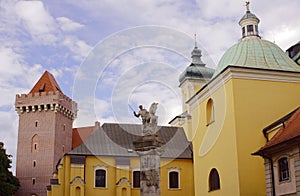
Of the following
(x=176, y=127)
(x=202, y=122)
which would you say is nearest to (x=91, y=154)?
(x=176, y=127)

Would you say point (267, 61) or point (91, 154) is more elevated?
point (267, 61)

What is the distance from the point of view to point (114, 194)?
39469 mm

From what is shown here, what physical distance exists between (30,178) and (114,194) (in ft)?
→ 60.1

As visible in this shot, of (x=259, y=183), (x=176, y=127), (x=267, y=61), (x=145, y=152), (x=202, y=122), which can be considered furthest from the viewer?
(x=176, y=127)

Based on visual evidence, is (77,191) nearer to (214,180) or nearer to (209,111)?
(214,180)

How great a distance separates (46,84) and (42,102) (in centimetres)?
428

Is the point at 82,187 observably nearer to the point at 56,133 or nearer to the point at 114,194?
the point at 114,194

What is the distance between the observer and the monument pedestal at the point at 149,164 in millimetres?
19094

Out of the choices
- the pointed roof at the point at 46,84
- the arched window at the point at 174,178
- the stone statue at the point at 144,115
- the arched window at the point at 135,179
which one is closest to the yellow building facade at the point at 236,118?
the arched window at the point at 135,179

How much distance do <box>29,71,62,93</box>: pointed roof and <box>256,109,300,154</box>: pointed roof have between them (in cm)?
4038

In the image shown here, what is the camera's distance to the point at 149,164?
64.1 ft

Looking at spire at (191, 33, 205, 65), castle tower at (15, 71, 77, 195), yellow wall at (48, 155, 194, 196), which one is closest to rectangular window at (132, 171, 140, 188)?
yellow wall at (48, 155, 194, 196)

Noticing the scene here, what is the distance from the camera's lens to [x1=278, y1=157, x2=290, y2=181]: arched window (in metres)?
21.9

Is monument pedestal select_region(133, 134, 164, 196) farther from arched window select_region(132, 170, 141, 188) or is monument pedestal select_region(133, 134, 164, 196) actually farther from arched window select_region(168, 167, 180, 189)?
arched window select_region(168, 167, 180, 189)
